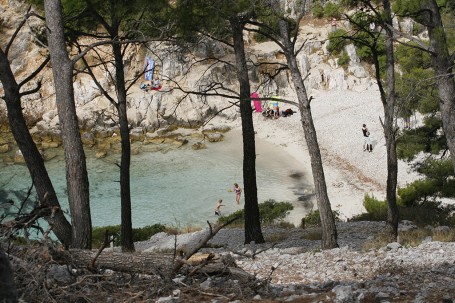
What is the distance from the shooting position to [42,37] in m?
13.7

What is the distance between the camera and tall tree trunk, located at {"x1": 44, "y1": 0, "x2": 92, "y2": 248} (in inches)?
295

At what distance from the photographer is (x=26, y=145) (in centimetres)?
796

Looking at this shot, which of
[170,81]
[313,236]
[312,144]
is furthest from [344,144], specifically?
[312,144]

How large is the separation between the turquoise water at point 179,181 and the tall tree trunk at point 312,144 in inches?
462

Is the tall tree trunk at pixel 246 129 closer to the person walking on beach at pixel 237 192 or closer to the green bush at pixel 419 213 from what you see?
the green bush at pixel 419 213

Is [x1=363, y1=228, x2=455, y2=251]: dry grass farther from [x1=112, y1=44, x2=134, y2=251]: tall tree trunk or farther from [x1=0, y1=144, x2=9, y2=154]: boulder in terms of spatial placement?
[x1=0, y1=144, x2=9, y2=154]: boulder

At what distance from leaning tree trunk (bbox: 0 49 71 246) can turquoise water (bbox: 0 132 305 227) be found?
45.2 feet

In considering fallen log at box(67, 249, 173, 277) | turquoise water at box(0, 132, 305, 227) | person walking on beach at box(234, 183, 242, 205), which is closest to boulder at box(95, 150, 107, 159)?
turquoise water at box(0, 132, 305, 227)

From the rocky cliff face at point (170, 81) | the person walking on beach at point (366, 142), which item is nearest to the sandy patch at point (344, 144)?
the person walking on beach at point (366, 142)

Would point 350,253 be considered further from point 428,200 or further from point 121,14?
point 428,200

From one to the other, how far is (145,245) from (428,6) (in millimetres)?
10501

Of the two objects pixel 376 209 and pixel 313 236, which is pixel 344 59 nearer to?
pixel 376 209

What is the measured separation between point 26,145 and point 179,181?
2139 cm

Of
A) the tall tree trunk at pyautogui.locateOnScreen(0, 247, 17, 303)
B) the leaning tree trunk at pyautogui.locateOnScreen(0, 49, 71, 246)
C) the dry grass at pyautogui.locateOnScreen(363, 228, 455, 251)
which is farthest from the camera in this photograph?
the dry grass at pyautogui.locateOnScreen(363, 228, 455, 251)
